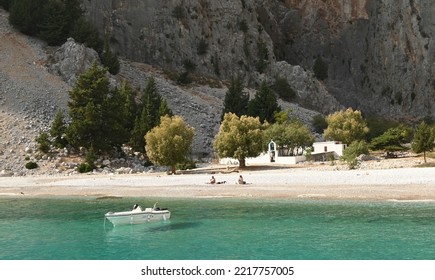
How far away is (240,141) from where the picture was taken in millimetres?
66000

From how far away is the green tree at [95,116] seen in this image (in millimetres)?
71000

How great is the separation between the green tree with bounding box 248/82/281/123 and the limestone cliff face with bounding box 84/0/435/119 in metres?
34.5

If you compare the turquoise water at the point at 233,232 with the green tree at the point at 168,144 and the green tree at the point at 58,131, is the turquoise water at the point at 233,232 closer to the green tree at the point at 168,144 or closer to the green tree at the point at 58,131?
the green tree at the point at 168,144

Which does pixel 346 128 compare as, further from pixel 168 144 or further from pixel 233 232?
pixel 233 232

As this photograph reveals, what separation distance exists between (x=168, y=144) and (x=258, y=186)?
16557 millimetres

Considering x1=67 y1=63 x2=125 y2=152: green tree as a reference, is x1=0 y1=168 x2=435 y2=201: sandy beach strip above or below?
below

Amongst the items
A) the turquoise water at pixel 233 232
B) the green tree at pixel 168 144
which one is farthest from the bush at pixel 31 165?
the turquoise water at pixel 233 232

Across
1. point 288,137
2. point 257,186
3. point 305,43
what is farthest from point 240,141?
point 305,43

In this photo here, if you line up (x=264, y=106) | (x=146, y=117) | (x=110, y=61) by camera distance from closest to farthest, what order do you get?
(x=146, y=117) < (x=264, y=106) < (x=110, y=61)

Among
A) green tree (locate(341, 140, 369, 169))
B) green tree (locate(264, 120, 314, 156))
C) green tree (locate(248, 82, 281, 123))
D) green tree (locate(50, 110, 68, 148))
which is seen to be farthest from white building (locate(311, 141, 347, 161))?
green tree (locate(50, 110, 68, 148))

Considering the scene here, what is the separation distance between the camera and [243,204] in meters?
41.1

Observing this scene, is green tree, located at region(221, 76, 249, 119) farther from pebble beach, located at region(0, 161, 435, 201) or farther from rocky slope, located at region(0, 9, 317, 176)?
pebble beach, located at region(0, 161, 435, 201)

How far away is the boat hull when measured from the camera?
1355 inches

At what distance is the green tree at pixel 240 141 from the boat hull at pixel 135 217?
3094cm
